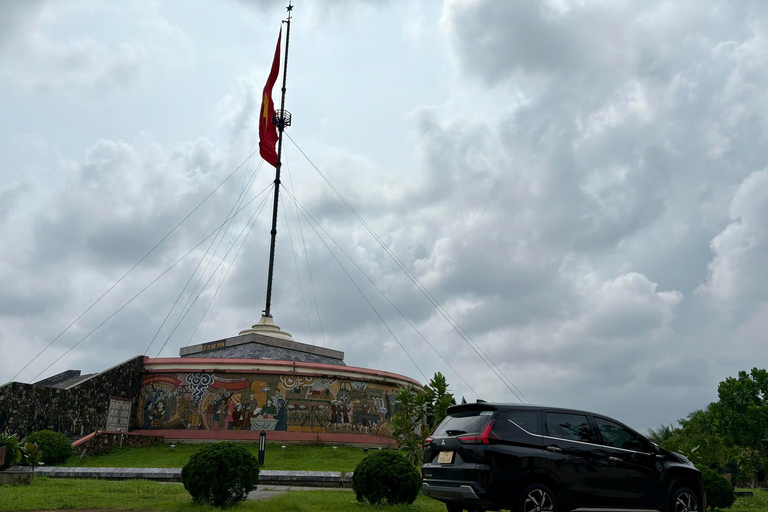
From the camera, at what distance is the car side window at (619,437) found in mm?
9672

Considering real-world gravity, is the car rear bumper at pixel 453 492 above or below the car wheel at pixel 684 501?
above

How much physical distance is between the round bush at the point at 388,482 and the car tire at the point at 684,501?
422cm

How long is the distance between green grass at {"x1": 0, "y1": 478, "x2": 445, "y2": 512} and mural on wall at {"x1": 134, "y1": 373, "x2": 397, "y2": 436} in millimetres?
12332

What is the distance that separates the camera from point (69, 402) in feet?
83.4

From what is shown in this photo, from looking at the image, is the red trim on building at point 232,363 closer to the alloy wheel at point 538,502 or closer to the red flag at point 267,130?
the red flag at point 267,130

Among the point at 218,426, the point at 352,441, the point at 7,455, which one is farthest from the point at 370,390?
the point at 7,455

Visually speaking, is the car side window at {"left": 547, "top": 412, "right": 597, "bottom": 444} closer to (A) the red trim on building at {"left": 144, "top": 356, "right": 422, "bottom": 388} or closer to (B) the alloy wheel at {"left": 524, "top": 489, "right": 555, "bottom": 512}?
(B) the alloy wheel at {"left": 524, "top": 489, "right": 555, "bottom": 512}

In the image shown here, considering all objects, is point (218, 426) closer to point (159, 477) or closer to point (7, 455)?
point (159, 477)

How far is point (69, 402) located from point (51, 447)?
18.9 ft

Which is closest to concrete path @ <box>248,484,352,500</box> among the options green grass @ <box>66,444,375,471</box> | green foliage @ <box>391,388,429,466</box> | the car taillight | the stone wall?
green foliage @ <box>391,388,429,466</box>

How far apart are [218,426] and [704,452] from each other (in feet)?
59.7

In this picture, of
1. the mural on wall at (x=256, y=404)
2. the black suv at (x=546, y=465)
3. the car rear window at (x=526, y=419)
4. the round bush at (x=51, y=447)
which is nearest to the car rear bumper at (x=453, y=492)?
the black suv at (x=546, y=465)

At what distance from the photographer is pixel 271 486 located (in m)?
15.5

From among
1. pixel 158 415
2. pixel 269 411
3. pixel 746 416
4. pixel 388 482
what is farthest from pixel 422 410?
pixel 746 416
